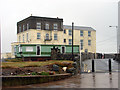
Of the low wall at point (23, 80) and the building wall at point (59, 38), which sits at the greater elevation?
the building wall at point (59, 38)

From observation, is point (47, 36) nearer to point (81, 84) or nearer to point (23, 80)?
point (23, 80)

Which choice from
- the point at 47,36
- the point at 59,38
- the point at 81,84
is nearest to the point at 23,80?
the point at 81,84

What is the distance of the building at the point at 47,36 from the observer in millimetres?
38950

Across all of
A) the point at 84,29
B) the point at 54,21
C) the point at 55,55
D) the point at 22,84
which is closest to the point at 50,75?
the point at 22,84

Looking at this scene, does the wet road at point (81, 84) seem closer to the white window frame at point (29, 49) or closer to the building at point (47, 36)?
the white window frame at point (29, 49)

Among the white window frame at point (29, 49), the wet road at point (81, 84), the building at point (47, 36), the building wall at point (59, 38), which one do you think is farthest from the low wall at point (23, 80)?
the building wall at point (59, 38)

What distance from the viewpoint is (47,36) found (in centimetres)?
4700

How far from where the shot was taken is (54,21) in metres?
48.2

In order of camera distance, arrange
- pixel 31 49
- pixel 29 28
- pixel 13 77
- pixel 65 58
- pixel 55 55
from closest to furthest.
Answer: pixel 13 77
pixel 65 58
pixel 55 55
pixel 31 49
pixel 29 28

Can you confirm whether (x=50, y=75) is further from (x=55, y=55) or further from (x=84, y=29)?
(x=84, y=29)

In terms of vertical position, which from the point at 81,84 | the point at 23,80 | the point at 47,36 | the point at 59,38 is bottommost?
the point at 81,84

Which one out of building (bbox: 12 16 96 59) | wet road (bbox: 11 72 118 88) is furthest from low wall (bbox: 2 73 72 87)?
building (bbox: 12 16 96 59)

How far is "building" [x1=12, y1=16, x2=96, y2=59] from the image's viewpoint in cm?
3895

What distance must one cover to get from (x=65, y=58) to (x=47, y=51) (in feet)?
26.1
